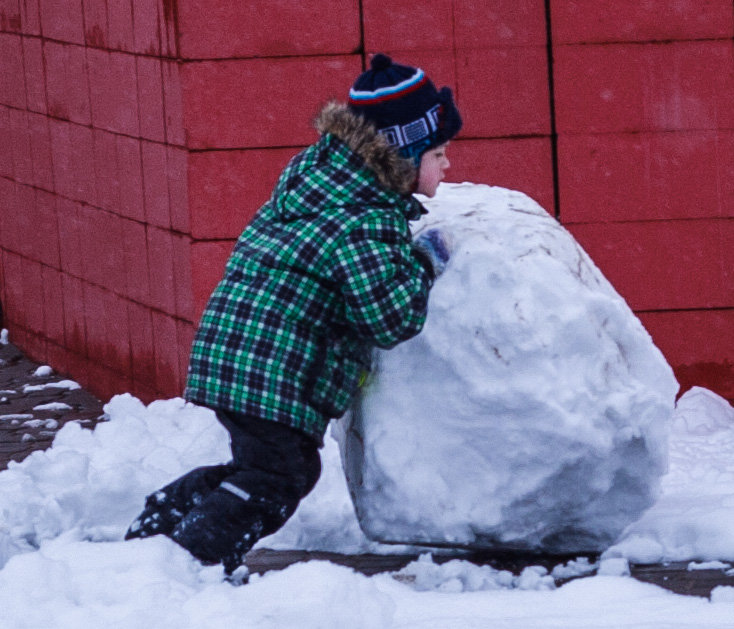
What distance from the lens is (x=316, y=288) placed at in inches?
151

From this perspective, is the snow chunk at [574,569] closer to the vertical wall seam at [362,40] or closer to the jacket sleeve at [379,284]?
the jacket sleeve at [379,284]

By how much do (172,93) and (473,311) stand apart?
212 centimetres

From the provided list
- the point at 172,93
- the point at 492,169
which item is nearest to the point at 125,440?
the point at 172,93

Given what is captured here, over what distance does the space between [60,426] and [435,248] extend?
255 cm

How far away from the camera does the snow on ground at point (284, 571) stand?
333 centimetres

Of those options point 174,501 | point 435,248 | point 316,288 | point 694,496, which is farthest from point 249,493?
point 694,496

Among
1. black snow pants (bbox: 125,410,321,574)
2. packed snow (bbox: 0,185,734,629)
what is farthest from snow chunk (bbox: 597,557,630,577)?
black snow pants (bbox: 125,410,321,574)

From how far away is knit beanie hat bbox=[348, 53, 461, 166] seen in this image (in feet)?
12.7

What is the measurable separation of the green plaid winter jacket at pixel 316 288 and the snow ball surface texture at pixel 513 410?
182 millimetres

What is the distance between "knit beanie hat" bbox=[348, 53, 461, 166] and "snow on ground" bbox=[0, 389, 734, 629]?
1100 mm

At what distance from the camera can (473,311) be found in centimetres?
396

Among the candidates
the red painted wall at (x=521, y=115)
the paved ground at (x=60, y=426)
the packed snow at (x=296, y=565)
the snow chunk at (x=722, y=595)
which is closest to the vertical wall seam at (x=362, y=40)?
the red painted wall at (x=521, y=115)

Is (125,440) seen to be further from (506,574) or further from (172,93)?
(506,574)

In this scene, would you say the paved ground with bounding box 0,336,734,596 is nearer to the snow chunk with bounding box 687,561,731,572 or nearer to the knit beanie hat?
the snow chunk with bounding box 687,561,731,572
